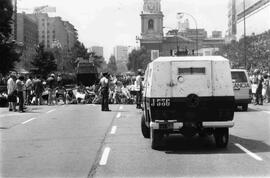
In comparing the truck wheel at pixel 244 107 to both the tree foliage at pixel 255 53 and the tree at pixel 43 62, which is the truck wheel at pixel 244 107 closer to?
the tree foliage at pixel 255 53

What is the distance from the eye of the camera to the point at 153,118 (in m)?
11.4

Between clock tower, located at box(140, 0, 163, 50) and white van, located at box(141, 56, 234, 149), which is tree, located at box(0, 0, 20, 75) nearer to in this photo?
white van, located at box(141, 56, 234, 149)

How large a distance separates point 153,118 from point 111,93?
2044cm

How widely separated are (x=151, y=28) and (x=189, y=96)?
16100 cm

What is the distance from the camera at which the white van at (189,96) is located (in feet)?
37.2

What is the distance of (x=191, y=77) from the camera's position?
11.4 m

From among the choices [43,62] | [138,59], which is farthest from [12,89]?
[138,59]

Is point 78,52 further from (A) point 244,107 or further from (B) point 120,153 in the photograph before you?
(B) point 120,153

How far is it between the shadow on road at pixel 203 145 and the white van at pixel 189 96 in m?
0.41

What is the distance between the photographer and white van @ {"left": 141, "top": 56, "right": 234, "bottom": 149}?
11328mm

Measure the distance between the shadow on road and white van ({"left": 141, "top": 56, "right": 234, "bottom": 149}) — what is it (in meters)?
0.41

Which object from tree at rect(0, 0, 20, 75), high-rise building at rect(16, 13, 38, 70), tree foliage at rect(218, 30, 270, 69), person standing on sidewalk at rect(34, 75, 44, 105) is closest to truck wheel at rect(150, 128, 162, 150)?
person standing on sidewalk at rect(34, 75, 44, 105)

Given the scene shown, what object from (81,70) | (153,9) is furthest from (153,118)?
(153,9)

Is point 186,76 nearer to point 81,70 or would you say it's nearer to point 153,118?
point 153,118
